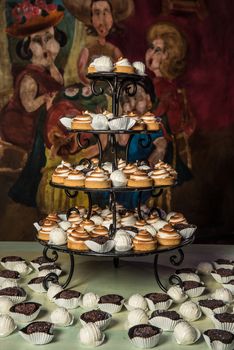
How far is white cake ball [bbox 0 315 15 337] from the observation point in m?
2.18

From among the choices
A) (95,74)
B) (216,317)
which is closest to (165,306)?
(216,317)

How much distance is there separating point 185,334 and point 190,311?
0.24 metres

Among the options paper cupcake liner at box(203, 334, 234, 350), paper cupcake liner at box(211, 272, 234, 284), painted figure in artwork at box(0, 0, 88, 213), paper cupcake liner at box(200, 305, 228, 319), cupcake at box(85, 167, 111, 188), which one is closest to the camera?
paper cupcake liner at box(203, 334, 234, 350)

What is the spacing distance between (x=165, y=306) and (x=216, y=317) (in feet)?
0.97

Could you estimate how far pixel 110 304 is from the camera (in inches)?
94.7

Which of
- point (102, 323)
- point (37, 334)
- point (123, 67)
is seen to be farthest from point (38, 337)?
point (123, 67)

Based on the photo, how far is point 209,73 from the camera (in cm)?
565

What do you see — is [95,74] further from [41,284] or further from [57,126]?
[57,126]

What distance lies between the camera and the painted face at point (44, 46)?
546cm

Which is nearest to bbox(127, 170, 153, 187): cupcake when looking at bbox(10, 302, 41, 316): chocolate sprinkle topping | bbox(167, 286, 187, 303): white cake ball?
bbox(167, 286, 187, 303): white cake ball

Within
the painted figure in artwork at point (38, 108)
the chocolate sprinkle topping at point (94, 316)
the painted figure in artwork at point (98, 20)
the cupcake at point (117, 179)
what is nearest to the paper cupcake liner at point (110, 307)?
the chocolate sprinkle topping at point (94, 316)

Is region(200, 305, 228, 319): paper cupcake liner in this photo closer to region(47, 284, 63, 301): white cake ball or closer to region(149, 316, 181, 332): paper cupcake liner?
region(149, 316, 181, 332): paper cupcake liner

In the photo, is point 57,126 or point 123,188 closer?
point 123,188

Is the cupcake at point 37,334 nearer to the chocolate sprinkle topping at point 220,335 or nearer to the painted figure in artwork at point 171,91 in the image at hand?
the chocolate sprinkle topping at point 220,335
